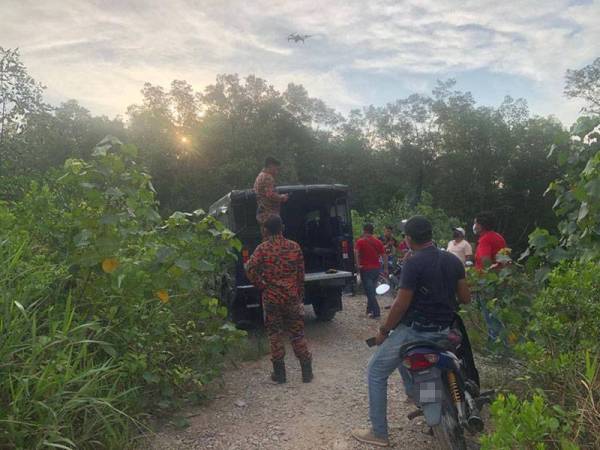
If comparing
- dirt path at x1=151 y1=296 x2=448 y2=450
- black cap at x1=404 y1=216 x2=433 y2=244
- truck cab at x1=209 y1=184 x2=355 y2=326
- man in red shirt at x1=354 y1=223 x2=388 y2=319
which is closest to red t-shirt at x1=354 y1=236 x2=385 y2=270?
man in red shirt at x1=354 y1=223 x2=388 y2=319

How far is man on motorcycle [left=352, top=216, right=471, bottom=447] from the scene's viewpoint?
3.39 m

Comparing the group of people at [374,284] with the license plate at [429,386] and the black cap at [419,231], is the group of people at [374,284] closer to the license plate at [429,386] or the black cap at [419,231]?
the black cap at [419,231]

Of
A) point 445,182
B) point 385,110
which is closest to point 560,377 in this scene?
point 445,182

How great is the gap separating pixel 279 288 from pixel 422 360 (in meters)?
2.30

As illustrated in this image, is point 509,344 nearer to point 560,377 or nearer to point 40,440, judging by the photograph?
point 560,377

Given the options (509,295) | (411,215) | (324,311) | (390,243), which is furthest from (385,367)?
(411,215)

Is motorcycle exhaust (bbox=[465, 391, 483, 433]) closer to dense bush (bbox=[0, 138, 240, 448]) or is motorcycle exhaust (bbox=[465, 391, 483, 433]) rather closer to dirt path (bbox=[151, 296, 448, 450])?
dirt path (bbox=[151, 296, 448, 450])

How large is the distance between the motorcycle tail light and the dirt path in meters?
0.94

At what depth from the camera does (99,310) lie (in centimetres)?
411

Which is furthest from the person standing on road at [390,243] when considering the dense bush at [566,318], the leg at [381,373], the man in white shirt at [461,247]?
the leg at [381,373]

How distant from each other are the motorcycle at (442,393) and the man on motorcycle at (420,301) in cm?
21

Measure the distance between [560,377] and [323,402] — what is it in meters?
2.23

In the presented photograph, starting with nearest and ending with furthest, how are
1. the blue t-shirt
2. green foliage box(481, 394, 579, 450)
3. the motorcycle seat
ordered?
green foliage box(481, 394, 579, 450) → the motorcycle seat → the blue t-shirt

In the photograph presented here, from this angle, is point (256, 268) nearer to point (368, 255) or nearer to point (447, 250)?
point (447, 250)
